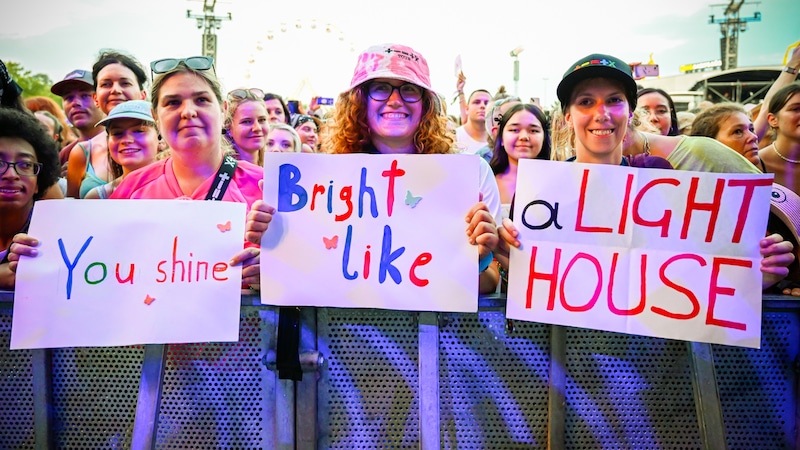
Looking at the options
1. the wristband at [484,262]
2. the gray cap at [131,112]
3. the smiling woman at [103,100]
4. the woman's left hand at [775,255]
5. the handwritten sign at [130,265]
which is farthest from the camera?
the smiling woman at [103,100]

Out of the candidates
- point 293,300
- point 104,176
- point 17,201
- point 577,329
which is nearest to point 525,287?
point 577,329

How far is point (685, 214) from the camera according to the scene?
4.97 ft

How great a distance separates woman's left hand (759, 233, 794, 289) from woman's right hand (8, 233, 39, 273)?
7.43 feet

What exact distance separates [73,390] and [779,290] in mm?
2310

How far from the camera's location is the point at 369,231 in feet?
5.21

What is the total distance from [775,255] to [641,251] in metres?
0.38

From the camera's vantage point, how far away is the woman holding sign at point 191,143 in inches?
78.8

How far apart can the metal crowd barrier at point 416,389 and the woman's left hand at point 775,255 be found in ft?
0.29

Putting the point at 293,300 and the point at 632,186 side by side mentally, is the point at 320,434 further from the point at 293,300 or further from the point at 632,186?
the point at 632,186

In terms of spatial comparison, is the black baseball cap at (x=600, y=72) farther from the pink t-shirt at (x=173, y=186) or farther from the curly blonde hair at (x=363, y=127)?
the pink t-shirt at (x=173, y=186)

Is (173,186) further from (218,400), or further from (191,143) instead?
(218,400)

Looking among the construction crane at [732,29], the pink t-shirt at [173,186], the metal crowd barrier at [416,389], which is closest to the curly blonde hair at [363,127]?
the pink t-shirt at [173,186]

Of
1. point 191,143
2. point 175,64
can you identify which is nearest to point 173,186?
point 191,143

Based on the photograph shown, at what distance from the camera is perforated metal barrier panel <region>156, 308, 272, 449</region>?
5.12 ft
